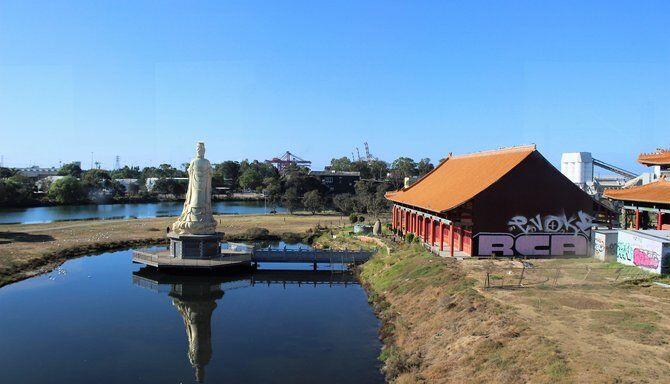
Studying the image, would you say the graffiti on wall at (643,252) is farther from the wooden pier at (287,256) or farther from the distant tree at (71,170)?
the distant tree at (71,170)

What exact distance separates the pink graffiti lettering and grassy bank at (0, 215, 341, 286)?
38026mm

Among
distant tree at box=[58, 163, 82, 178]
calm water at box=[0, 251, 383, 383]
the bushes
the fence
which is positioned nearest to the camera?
calm water at box=[0, 251, 383, 383]

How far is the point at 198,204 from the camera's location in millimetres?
40344

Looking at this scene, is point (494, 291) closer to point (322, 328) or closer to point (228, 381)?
point (322, 328)

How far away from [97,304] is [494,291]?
883 inches

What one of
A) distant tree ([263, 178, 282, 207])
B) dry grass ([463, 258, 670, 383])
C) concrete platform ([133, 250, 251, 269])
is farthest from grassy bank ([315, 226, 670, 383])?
distant tree ([263, 178, 282, 207])

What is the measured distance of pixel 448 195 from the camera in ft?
127

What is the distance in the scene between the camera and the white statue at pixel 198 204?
131ft

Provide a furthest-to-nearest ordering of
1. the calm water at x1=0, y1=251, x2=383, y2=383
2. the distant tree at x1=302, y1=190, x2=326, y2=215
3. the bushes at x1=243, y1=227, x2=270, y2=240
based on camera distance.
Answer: the distant tree at x1=302, y1=190, x2=326, y2=215 < the bushes at x1=243, y1=227, x2=270, y2=240 < the calm water at x1=0, y1=251, x2=383, y2=383

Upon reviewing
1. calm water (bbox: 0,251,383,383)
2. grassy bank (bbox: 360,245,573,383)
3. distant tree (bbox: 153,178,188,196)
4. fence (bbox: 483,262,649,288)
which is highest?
distant tree (bbox: 153,178,188,196)

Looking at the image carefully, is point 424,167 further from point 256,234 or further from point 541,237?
point 541,237

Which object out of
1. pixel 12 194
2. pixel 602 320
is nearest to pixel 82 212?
pixel 12 194

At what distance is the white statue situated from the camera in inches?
1571

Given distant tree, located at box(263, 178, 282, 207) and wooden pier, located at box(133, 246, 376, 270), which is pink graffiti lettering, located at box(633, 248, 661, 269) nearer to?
wooden pier, located at box(133, 246, 376, 270)
